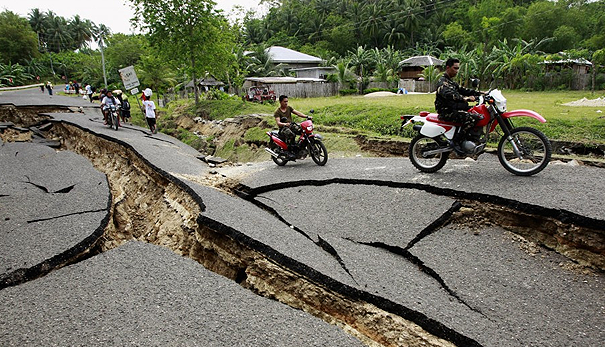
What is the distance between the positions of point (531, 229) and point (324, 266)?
268 centimetres

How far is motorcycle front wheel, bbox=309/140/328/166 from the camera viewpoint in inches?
334

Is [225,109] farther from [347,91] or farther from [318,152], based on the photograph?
[347,91]

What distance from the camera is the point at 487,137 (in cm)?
609

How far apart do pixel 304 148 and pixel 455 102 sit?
359 centimetres

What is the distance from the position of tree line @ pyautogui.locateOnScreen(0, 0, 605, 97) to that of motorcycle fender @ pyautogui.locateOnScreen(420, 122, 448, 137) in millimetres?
17911

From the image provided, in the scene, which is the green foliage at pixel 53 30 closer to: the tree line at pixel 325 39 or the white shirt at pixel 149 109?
the tree line at pixel 325 39

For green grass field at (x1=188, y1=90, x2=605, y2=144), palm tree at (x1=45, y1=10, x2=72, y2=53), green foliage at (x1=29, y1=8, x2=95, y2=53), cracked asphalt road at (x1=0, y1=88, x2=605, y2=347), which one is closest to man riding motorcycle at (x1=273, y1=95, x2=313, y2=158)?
cracked asphalt road at (x1=0, y1=88, x2=605, y2=347)

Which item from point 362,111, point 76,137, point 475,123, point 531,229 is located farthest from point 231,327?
point 362,111

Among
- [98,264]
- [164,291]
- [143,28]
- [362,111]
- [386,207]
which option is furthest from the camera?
[143,28]

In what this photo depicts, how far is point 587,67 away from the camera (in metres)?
31.4

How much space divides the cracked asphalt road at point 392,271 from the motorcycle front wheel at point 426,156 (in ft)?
0.61

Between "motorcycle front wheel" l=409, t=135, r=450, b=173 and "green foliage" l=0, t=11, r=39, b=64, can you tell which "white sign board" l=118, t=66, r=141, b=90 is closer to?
"motorcycle front wheel" l=409, t=135, r=450, b=173

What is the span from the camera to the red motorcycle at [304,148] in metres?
8.37

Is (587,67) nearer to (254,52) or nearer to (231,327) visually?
(254,52)
